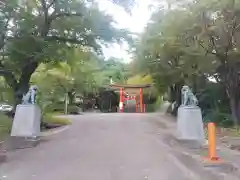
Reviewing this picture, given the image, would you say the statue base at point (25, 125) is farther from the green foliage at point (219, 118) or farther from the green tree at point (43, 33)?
the green foliage at point (219, 118)

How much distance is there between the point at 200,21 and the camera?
1714 centimetres

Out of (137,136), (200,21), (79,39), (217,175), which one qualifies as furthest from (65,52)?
(217,175)

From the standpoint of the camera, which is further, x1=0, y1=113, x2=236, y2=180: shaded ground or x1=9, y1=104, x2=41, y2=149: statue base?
x1=9, y1=104, x2=41, y2=149: statue base

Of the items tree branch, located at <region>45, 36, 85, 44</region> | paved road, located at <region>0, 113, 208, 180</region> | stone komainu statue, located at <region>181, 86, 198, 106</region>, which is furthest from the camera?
tree branch, located at <region>45, 36, 85, 44</region>

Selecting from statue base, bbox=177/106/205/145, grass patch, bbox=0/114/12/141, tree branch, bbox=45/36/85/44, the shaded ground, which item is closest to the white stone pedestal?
the shaded ground

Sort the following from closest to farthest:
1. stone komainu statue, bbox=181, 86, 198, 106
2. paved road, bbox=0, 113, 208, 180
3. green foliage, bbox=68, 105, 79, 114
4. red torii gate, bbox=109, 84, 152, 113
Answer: paved road, bbox=0, 113, 208, 180 → stone komainu statue, bbox=181, 86, 198, 106 → green foliage, bbox=68, 105, 79, 114 → red torii gate, bbox=109, 84, 152, 113

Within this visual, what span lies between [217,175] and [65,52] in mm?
11042

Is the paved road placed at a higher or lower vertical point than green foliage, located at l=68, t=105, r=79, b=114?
lower

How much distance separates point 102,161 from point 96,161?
6.5 inches

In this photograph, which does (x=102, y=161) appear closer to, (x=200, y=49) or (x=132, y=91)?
(x=200, y=49)

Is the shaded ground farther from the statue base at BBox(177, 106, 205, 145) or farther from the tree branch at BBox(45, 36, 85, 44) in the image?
the tree branch at BBox(45, 36, 85, 44)

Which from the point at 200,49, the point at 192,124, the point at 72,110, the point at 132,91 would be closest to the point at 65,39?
the point at 200,49

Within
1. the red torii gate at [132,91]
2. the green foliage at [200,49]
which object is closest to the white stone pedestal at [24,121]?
the green foliage at [200,49]

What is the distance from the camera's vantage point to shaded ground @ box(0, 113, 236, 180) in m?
8.14
